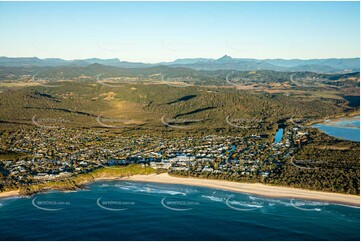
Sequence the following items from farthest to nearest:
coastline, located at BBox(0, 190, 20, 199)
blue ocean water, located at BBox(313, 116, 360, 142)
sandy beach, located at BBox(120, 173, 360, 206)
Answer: blue ocean water, located at BBox(313, 116, 360, 142) → coastline, located at BBox(0, 190, 20, 199) → sandy beach, located at BBox(120, 173, 360, 206)

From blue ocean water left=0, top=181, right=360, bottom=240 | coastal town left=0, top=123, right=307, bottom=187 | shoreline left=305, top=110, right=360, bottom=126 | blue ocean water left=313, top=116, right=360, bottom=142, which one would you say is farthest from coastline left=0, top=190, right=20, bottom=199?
shoreline left=305, top=110, right=360, bottom=126

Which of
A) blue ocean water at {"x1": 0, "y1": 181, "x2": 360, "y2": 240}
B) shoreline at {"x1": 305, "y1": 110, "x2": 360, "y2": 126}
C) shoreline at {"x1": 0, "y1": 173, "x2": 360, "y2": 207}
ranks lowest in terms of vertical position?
blue ocean water at {"x1": 0, "y1": 181, "x2": 360, "y2": 240}

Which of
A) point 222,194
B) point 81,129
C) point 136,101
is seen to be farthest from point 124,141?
point 136,101

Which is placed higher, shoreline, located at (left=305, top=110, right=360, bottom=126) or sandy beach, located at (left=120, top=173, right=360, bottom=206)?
shoreline, located at (left=305, top=110, right=360, bottom=126)

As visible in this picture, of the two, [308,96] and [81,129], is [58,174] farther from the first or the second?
[308,96]

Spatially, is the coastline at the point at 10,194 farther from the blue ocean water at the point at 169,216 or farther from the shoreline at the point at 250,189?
the blue ocean water at the point at 169,216

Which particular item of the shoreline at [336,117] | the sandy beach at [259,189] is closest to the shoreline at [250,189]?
the sandy beach at [259,189]

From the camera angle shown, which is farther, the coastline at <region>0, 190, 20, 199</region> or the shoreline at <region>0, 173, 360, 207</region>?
the coastline at <region>0, 190, 20, 199</region>

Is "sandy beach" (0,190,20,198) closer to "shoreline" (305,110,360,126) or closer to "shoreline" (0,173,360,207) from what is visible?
"shoreline" (0,173,360,207)
